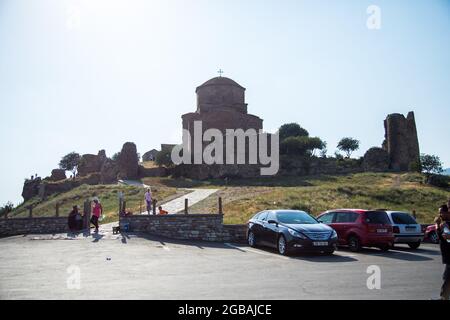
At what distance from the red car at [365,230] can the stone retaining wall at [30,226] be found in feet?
41.9

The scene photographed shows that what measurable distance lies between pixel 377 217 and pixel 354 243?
1.16 metres

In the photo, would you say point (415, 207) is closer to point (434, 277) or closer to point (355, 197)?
point (355, 197)

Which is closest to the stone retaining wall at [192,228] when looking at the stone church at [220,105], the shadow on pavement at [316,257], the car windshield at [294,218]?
the car windshield at [294,218]

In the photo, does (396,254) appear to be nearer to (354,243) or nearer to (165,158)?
(354,243)

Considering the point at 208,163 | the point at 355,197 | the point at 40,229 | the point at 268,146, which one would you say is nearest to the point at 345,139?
the point at 268,146

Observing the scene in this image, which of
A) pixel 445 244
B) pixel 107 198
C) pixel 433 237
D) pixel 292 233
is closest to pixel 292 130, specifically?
pixel 107 198

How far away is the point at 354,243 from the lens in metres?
13.2

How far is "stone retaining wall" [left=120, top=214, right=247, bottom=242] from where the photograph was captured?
620 inches

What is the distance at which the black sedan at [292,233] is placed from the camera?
1154cm

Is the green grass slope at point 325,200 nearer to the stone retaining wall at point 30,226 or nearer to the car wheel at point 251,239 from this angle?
the car wheel at point 251,239

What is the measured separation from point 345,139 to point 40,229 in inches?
2991

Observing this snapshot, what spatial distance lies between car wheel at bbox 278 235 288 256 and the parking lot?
0.75 feet

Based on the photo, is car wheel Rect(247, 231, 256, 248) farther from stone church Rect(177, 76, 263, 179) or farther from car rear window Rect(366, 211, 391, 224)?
stone church Rect(177, 76, 263, 179)

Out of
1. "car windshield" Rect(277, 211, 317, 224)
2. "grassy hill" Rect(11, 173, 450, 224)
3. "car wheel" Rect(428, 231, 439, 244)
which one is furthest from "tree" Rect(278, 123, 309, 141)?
"car windshield" Rect(277, 211, 317, 224)
